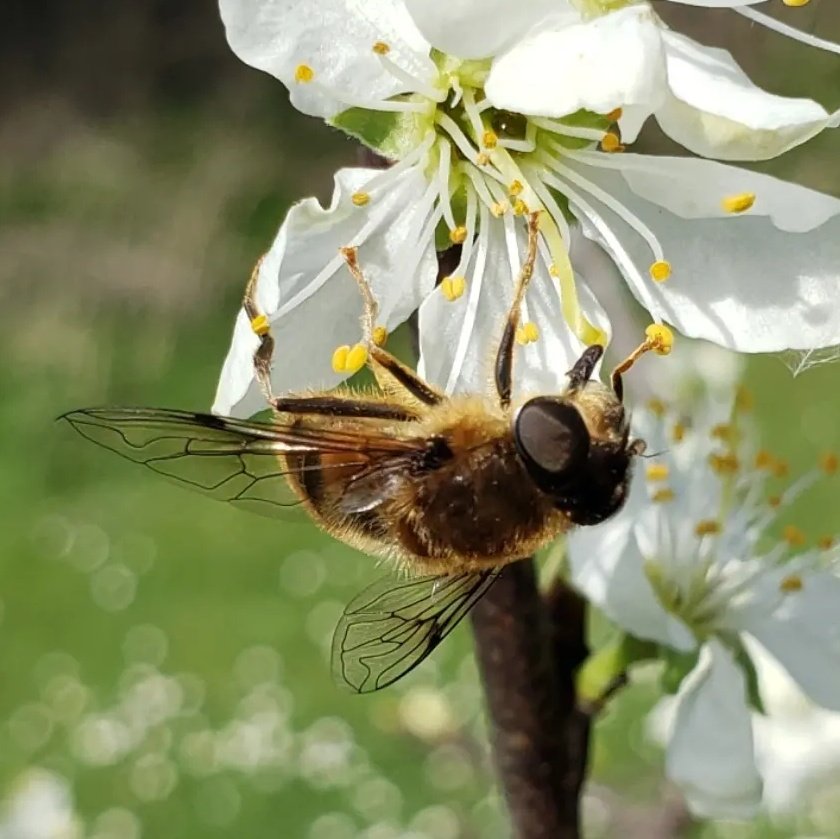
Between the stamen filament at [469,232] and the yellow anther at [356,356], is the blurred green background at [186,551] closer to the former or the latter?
the stamen filament at [469,232]

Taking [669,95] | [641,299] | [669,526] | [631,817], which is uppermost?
[669,95]

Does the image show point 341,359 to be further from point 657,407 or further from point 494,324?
point 657,407

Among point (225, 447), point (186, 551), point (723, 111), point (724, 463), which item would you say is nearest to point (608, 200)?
point (723, 111)


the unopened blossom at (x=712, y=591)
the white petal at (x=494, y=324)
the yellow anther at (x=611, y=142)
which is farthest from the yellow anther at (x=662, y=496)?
the yellow anther at (x=611, y=142)

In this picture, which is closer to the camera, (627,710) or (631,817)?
(631,817)

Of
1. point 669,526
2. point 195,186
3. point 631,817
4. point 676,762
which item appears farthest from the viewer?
point 195,186

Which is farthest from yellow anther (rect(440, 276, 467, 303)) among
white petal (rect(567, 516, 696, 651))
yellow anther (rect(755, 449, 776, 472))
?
yellow anther (rect(755, 449, 776, 472))

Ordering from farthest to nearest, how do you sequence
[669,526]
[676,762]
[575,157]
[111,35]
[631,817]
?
[111,35] < [631,817] < [669,526] < [676,762] < [575,157]

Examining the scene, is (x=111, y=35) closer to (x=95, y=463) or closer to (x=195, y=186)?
(x=195, y=186)

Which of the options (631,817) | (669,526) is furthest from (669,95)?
(631,817)
